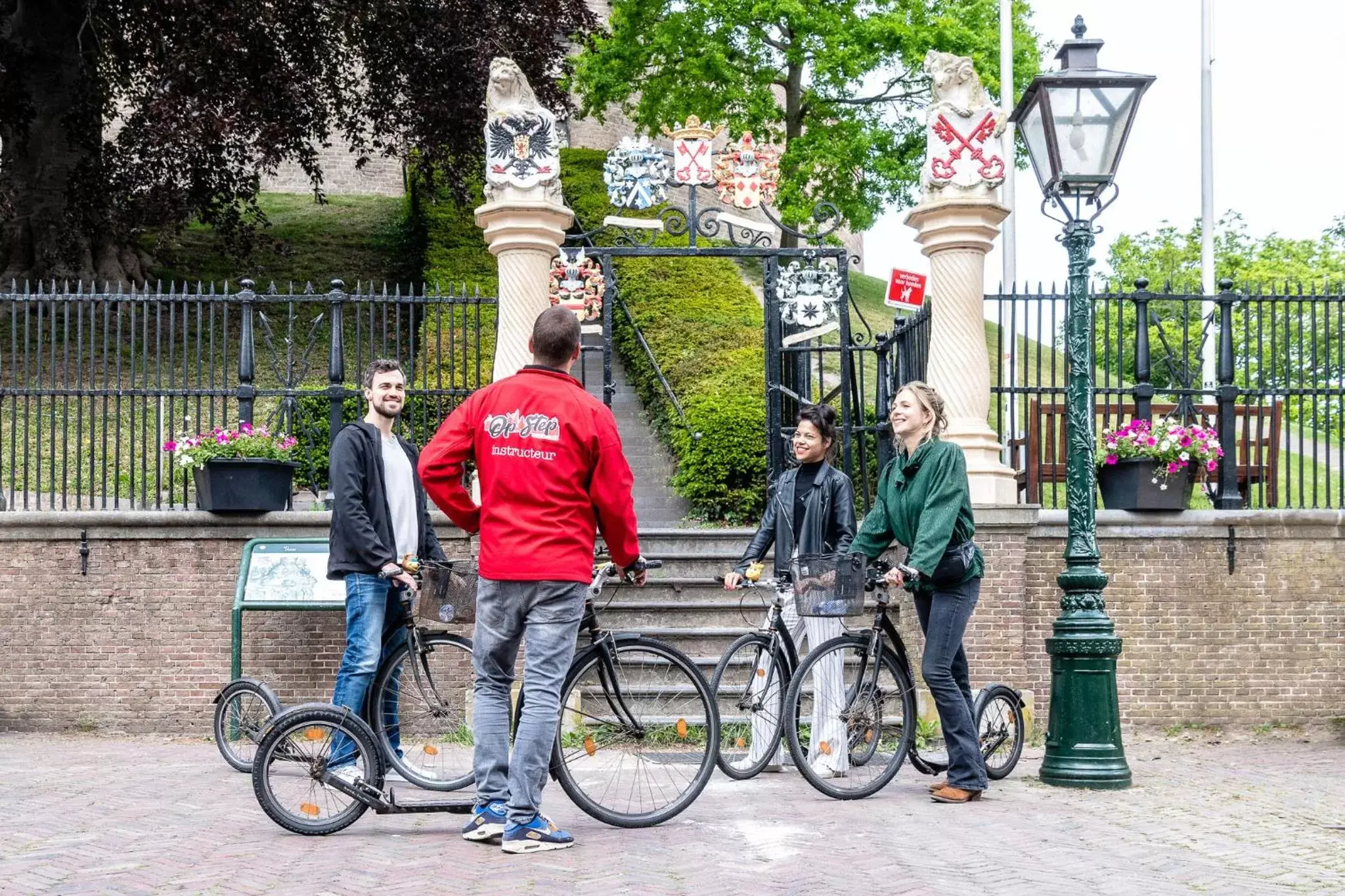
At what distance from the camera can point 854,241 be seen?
43531 millimetres

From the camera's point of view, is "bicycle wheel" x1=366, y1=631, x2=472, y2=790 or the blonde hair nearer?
"bicycle wheel" x1=366, y1=631, x2=472, y2=790

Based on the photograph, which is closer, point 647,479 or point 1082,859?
point 1082,859

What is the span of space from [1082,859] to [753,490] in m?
7.39

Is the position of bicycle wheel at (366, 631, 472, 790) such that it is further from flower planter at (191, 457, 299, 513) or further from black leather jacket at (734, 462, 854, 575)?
flower planter at (191, 457, 299, 513)

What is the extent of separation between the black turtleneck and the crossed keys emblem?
3.30m

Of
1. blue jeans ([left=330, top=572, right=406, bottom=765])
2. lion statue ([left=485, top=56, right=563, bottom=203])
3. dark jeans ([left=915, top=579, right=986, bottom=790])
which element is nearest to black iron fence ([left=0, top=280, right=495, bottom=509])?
lion statue ([left=485, top=56, right=563, bottom=203])

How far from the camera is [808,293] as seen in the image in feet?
37.6

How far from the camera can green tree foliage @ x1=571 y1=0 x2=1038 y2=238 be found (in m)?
22.9

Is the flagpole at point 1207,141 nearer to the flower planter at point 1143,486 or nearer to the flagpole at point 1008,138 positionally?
the flagpole at point 1008,138

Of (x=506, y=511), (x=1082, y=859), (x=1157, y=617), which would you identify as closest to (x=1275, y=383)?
(x=1157, y=617)

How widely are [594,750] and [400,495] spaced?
5.94ft

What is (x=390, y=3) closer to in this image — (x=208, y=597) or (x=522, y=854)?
(x=208, y=597)

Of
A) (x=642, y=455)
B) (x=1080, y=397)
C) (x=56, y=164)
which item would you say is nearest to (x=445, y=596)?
(x=1080, y=397)

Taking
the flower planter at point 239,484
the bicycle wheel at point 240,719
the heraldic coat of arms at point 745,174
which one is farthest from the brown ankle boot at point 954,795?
the heraldic coat of arms at point 745,174
